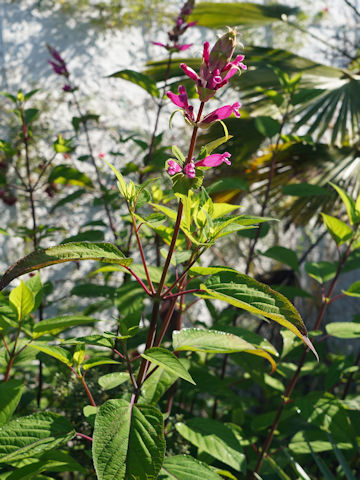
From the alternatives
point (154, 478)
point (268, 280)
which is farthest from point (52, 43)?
point (154, 478)

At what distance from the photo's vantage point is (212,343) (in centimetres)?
66

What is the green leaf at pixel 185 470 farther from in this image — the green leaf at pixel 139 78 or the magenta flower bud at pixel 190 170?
the green leaf at pixel 139 78

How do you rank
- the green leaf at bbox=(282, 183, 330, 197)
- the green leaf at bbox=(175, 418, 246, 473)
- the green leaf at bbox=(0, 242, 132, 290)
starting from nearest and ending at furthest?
the green leaf at bbox=(0, 242, 132, 290) < the green leaf at bbox=(175, 418, 246, 473) < the green leaf at bbox=(282, 183, 330, 197)

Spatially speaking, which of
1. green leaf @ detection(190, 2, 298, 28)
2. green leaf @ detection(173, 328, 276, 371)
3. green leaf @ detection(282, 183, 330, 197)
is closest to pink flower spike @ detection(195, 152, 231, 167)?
green leaf @ detection(173, 328, 276, 371)

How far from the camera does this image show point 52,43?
2.70 m

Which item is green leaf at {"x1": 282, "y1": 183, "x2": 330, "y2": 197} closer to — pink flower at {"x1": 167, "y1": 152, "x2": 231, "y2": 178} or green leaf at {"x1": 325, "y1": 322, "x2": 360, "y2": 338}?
green leaf at {"x1": 325, "y1": 322, "x2": 360, "y2": 338}

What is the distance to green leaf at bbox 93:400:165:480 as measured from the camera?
1.85ft

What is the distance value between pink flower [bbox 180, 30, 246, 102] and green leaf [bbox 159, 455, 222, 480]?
59 centimetres

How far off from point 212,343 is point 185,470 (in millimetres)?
249

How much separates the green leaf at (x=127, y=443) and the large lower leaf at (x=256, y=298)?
0.70ft

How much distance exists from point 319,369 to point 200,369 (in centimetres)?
56

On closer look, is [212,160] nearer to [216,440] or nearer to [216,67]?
[216,67]

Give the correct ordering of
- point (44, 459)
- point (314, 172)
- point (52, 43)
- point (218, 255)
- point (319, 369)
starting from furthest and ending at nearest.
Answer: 1. point (218, 255)
2. point (52, 43)
3. point (314, 172)
4. point (319, 369)
5. point (44, 459)

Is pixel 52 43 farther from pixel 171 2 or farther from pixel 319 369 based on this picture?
pixel 319 369
